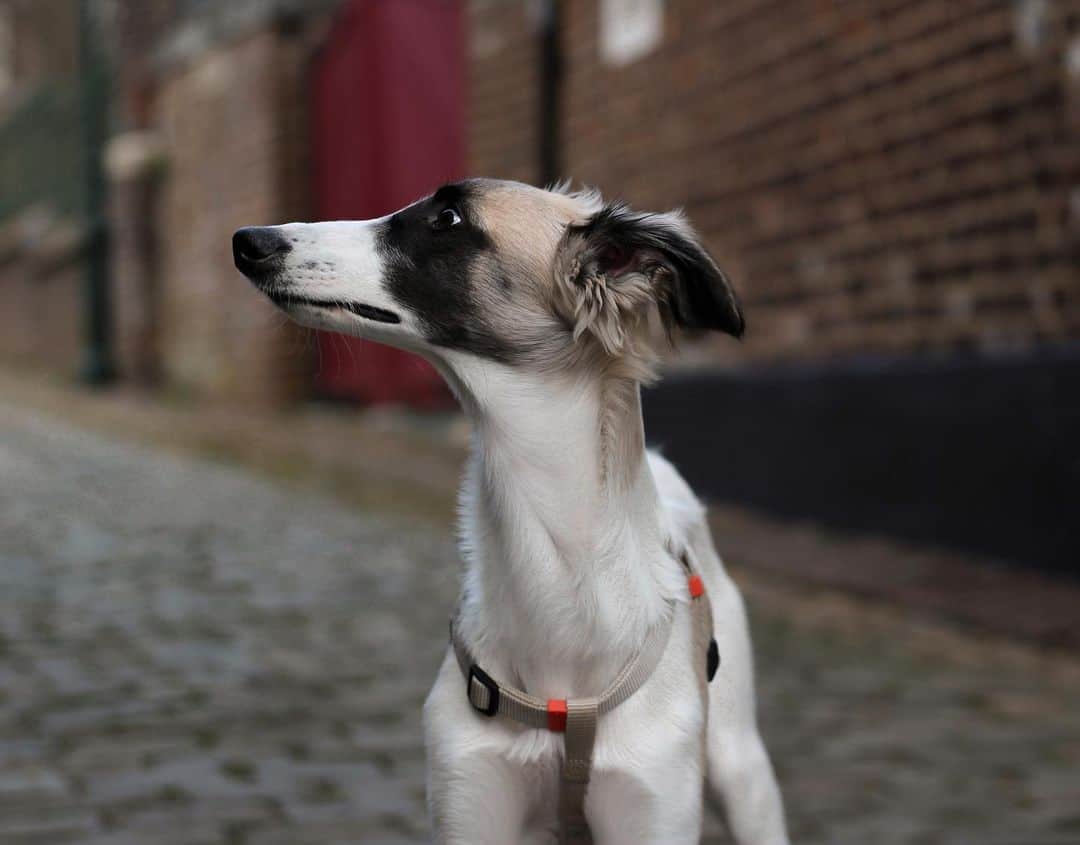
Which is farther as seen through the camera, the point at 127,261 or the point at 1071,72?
the point at 127,261

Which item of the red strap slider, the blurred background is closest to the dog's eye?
the blurred background

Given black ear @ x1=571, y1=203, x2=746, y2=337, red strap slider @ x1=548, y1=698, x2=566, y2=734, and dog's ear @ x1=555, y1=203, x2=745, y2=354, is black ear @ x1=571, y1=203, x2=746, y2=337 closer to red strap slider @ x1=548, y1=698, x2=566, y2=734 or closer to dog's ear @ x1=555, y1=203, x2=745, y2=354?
dog's ear @ x1=555, y1=203, x2=745, y2=354

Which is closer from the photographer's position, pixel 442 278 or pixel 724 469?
pixel 442 278

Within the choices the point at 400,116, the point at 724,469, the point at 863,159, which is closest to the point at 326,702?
the point at 863,159

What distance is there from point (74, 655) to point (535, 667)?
3420 millimetres

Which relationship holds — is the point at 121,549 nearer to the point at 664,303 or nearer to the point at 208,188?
the point at 664,303

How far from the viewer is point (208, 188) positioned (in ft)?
Result: 61.5

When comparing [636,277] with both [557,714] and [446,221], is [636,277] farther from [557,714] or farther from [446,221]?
[557,714]

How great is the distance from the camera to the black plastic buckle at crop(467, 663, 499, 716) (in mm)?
2762

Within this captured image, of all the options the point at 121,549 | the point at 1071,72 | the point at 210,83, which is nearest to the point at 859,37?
the point at 1071,72

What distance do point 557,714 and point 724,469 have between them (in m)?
7.06

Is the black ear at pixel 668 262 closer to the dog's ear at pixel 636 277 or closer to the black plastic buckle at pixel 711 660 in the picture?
the dog's ear at pixel 636 277

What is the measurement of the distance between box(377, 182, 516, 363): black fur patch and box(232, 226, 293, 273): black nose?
0.58 feet

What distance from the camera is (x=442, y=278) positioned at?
2.78m
